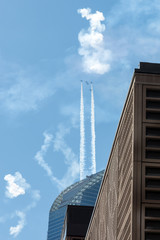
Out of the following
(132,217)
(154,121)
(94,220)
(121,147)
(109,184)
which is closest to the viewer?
(132,217)

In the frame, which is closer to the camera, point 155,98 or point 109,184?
point 155,98

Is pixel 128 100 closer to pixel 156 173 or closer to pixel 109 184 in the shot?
pixel 156 173

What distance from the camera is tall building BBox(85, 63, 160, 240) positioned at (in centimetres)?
6450

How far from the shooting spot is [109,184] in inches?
3605

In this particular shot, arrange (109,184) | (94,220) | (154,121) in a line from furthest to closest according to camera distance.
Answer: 1. (94,220)
2. (109,184)
3. (154,121)

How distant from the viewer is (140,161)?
66500mm

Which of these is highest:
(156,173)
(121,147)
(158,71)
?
(158,71)

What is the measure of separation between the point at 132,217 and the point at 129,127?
1137cm

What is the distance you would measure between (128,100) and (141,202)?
42.0 ft

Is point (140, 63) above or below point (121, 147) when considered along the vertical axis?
above

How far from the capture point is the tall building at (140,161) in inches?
2539

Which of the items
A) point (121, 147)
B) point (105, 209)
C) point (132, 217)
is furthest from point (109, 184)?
point (132, 217)

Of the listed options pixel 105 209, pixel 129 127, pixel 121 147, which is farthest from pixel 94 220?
pixel 129 127

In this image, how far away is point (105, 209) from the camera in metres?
94.9
